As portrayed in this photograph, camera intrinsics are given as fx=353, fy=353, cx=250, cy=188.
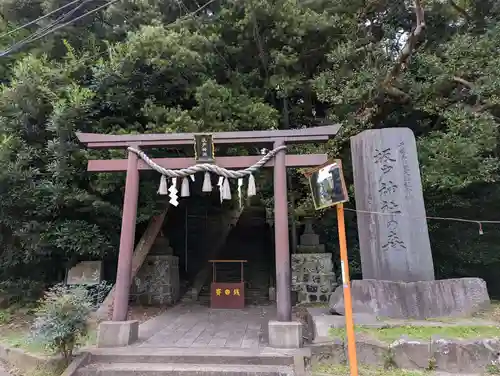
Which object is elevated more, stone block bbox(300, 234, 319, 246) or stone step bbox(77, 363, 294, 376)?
stone block bbox(300, 234, 319, 246)

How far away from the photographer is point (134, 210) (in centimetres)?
615

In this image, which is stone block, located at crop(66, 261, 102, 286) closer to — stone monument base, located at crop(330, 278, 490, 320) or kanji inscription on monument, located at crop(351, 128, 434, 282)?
stone monument base, located at crop(330, 278, 490, 320)

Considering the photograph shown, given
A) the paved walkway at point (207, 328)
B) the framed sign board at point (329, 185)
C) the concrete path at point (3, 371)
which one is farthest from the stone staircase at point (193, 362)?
the framed sign board at point (329, 185)

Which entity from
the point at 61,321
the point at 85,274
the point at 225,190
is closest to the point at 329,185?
the point at 225,190

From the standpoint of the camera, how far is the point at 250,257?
13.7 meters

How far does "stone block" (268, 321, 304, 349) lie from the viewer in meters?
5.21

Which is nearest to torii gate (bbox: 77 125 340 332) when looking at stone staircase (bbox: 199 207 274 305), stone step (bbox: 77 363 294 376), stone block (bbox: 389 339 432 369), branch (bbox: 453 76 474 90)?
stone step (bbox: 77 363 294 376)

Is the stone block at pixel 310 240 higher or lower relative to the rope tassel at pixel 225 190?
lower

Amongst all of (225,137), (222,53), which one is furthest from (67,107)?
(222,53)

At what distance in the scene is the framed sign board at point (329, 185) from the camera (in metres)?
4.25

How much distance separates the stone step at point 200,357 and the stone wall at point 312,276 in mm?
4459

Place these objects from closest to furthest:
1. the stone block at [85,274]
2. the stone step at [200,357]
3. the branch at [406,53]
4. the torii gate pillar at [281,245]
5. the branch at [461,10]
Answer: the stone step at [200,357] < the torii gate pillar at [281,245] < the branch at [406,53] < the stone block at [85,274] < the branch at [461,10]

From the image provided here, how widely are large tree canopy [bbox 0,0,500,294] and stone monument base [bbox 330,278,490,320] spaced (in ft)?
7.45

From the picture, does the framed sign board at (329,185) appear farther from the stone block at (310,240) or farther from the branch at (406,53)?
the stone block at (310,240)
